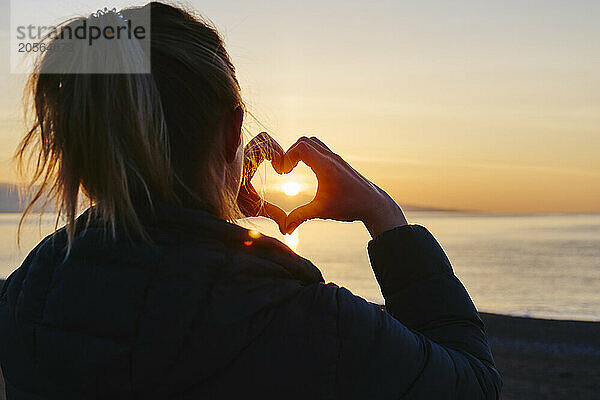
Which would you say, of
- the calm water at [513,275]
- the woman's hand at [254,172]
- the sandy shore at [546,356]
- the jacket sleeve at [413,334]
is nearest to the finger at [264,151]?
the woman's hand at [254,172]

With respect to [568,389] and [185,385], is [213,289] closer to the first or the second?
[185,385]

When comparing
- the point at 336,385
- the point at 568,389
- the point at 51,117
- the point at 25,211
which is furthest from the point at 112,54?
the point at 568,389

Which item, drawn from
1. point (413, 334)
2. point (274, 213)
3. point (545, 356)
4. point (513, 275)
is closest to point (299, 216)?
point (274, 213)

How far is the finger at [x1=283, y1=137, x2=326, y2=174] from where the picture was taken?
131 centimetres

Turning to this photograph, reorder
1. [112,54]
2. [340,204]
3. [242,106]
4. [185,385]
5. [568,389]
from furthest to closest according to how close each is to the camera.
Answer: [568,389], [340,204], [242,106], [112,54], [185,385]

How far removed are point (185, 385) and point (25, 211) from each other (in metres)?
0.53

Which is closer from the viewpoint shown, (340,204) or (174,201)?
(174,201)

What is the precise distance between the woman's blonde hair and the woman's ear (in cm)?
1

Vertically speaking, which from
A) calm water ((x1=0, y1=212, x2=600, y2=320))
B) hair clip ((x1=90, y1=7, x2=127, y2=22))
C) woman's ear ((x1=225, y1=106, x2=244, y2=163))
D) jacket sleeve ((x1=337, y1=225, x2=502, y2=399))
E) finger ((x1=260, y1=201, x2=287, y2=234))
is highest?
hair clip ((x1=90, y1=7, x2=127, y2=22))

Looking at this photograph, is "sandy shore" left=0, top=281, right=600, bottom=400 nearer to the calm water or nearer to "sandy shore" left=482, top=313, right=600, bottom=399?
"sandy shore" left=482, top=313, right=600, bottom=399

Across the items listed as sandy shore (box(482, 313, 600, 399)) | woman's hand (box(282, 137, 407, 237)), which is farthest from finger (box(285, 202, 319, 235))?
sandy shore (box(482, 313, 600, 399))

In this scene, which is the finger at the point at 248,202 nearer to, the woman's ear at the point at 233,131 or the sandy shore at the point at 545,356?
the woman's ear at the point at 233,131

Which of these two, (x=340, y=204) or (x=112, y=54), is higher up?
(x=112, y=54)

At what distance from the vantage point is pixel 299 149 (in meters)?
1.34
